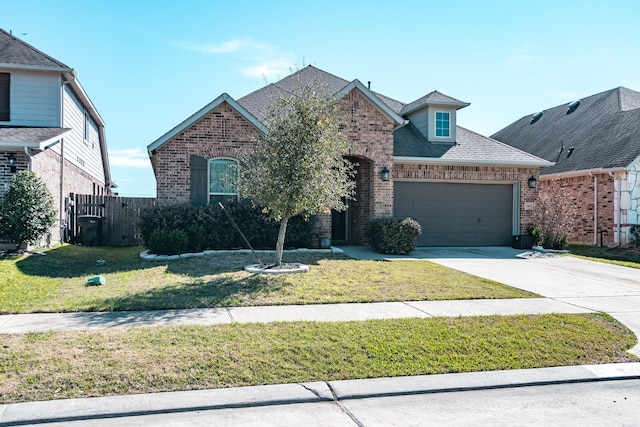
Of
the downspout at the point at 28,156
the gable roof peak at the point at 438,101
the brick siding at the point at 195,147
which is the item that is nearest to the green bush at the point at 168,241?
the brick siding at the point at 195,147

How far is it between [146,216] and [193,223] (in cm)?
127

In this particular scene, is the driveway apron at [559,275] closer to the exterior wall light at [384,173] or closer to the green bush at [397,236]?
the green bush at [397,236]

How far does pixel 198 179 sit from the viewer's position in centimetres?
1452

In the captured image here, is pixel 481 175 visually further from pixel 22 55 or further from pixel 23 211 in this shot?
pixel 22 55

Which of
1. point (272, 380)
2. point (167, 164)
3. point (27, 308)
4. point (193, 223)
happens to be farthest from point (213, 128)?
point (272, 380)

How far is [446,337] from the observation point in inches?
245

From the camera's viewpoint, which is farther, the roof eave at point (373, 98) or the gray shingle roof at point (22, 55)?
the gray shingle roof at point (22, 55)

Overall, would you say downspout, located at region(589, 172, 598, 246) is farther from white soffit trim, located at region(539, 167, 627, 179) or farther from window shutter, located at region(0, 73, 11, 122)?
window shutter, located at region(0, 73, 11, 122)

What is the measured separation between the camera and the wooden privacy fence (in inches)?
685

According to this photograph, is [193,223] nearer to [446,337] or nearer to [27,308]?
[27,308]

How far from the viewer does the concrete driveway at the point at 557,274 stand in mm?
8625

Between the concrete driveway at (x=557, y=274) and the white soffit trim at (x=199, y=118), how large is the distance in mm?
5082

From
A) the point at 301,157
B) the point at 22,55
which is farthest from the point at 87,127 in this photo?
the point at 301,157

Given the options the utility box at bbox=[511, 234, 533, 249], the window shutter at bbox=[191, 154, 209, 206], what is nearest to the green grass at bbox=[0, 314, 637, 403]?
the window shutter at bbox=[191, 154, 209, 206]
